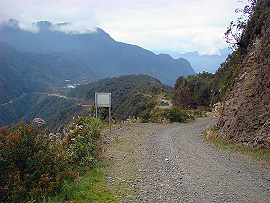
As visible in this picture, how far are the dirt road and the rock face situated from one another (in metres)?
0.97

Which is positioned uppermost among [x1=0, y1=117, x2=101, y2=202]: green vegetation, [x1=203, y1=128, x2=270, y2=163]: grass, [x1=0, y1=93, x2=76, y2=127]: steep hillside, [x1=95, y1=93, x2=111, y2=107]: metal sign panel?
[x1=95, y1=93, x2=111, y2=107]: metal sign panel

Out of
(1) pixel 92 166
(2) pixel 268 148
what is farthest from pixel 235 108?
(1) pixel 92 166

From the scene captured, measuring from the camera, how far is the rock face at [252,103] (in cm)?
738

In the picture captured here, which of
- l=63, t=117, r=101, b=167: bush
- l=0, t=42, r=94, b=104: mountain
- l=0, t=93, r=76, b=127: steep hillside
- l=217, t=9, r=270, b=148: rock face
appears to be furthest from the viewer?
l=0, t=42, r=94, b=104: mountain

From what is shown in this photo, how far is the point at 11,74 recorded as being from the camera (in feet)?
430

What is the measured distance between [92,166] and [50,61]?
8302 inches

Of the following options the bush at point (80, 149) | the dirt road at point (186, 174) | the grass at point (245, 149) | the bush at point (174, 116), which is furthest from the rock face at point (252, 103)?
the bush at point (174, 116)

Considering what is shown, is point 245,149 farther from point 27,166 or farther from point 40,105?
point 40,105

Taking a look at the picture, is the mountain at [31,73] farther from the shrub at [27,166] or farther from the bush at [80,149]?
the shrub at [27,166]

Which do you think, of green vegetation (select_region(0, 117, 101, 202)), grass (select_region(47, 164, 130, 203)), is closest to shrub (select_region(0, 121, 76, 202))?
green vegetation (select_region(0, 117, 101, 202))

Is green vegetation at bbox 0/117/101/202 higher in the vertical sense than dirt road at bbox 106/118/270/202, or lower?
higher

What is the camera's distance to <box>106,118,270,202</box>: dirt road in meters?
4.28

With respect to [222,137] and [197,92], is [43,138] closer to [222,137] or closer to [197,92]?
[222,137]

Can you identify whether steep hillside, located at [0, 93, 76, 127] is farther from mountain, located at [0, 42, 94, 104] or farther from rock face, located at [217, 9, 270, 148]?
rock face, located at [217, 9, 270, 148]
